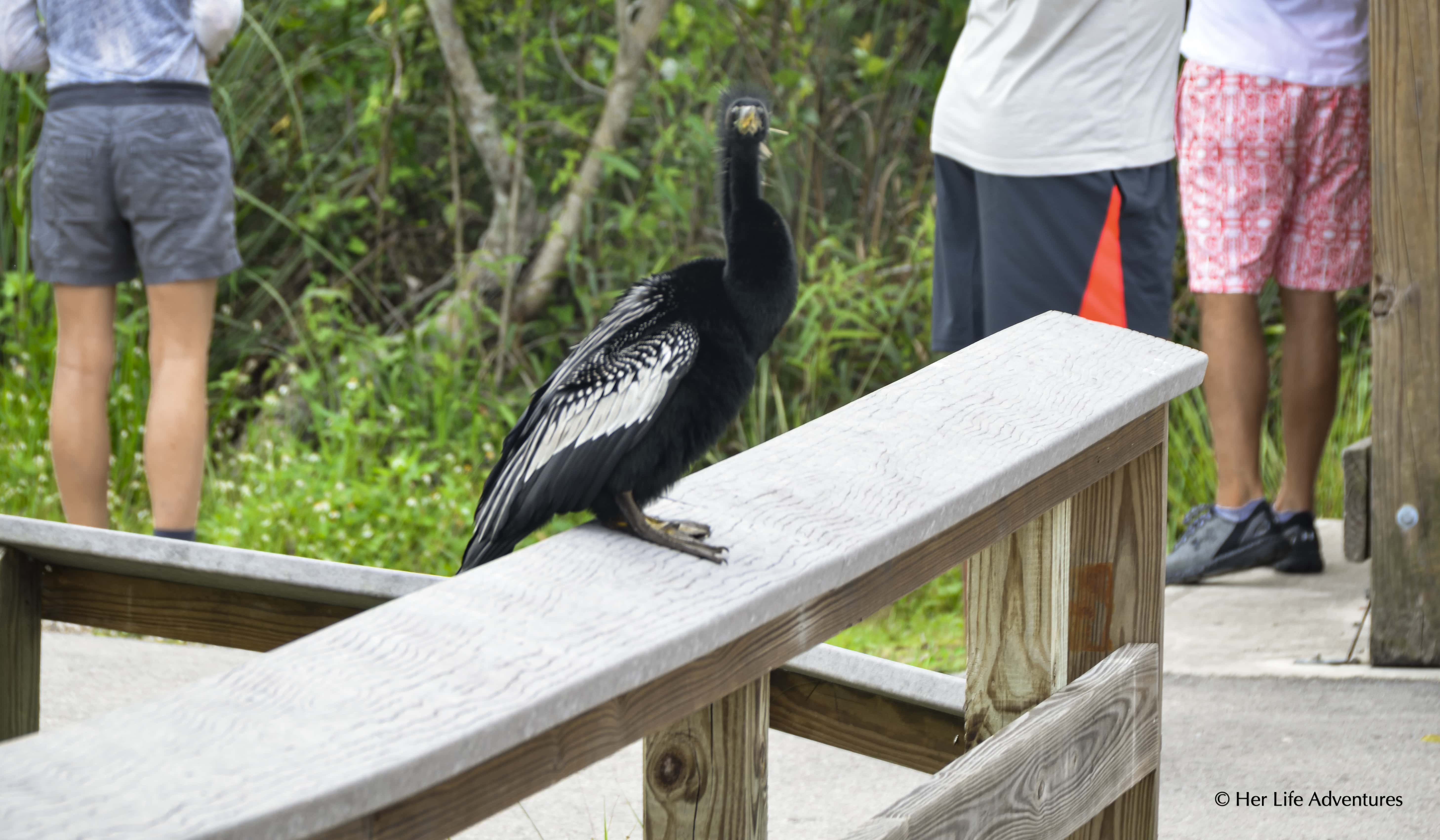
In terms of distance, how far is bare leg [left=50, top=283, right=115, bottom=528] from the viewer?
138 inches

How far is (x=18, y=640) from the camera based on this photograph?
1840 mm

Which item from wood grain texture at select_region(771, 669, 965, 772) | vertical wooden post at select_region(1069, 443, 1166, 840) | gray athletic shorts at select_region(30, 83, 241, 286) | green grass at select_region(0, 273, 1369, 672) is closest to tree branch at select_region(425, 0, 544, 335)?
green grass at select_region(0, 273, 1369, 672)

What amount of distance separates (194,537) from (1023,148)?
2472mm

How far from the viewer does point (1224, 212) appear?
3.29 metres

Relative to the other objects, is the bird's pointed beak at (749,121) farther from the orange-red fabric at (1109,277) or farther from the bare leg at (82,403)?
the bare leg at (82,403)

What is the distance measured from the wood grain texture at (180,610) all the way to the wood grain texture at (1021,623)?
82cm

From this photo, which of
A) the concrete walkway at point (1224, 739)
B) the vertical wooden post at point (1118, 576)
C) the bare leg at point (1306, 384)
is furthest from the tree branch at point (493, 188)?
the vertical wooden post at point (1118, 576)

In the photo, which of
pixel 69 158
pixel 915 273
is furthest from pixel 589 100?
pixel 69 158

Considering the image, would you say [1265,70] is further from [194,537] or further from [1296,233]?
[194,537]

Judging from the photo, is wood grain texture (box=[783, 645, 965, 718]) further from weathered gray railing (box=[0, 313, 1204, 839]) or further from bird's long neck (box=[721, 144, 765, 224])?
bird's long neck (box=[721, 144, 765, 224])

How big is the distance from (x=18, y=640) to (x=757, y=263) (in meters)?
1.16

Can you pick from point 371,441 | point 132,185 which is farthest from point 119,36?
point 371,441

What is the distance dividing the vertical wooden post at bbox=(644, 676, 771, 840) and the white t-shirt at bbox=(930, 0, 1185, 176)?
1800mm

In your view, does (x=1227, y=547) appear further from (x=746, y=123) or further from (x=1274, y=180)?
(x=746, y=123)
